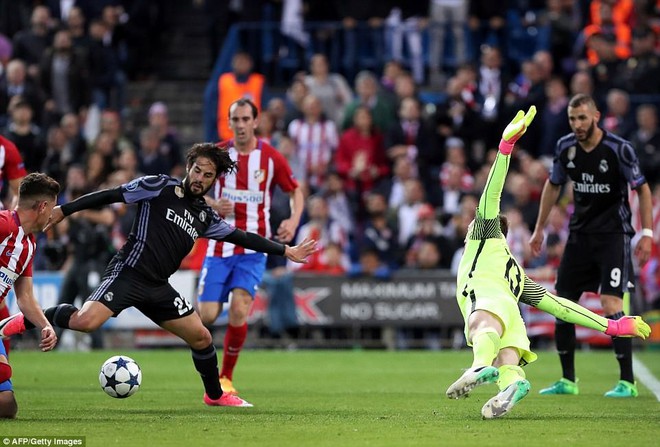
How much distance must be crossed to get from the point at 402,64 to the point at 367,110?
3069 mm

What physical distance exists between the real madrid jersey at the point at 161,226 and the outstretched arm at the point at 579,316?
8.01 ft

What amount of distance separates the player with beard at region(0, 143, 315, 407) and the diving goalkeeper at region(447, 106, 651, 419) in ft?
4.51

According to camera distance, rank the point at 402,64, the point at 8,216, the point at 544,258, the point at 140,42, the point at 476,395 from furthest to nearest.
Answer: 1. the point at 140,42
2. the point at 402,64
3. the point at 544,258
4. the point at 476,395
5. the point at 8,216

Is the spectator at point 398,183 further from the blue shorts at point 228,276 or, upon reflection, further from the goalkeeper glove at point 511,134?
the goalkeeper glove at point 511,134

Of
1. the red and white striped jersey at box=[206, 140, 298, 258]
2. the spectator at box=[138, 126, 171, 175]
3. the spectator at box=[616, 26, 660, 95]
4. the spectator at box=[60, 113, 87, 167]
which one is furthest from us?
the spectator at box=[616, 26, 660, 95]

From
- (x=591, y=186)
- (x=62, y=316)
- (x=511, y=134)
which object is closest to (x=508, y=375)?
(x=511, y=134)

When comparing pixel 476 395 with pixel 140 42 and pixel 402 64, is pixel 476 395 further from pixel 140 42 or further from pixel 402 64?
pixel 140 42

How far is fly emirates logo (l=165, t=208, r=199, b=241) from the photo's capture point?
1015cm

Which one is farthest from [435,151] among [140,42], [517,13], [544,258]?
[140,42]

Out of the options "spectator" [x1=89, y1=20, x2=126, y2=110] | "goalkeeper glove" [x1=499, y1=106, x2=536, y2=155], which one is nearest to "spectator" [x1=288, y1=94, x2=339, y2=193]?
"spectator" [x1=89, y1=20, x2=126, y2=110]

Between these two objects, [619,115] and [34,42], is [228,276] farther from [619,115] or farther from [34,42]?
[34,42]

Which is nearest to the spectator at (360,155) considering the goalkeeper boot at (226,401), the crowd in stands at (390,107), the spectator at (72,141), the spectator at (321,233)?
the crowd in stands at (390,107)

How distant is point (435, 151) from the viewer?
68.6 feet

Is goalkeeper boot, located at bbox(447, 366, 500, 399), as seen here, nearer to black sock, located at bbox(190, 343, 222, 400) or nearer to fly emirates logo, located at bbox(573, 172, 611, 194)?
black sock, located at bbox(190, 343, 222, 400)
